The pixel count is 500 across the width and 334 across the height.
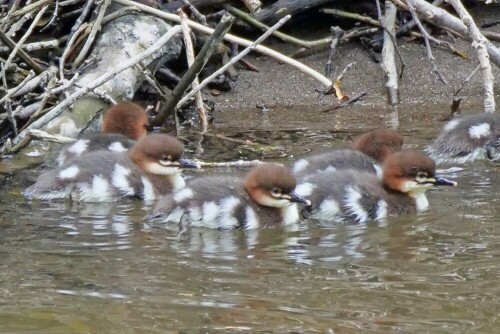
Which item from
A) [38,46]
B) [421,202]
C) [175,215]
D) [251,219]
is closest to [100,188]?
[175,215]

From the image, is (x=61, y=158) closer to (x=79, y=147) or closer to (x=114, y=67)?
(x=79, y=147)

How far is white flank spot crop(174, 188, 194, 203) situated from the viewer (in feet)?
16.4

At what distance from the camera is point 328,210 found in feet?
16.8

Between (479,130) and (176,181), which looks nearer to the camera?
(176,181)

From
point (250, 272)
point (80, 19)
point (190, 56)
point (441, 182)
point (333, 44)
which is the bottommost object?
point (250, 272)

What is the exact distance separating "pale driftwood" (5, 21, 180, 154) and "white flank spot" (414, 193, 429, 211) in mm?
1776

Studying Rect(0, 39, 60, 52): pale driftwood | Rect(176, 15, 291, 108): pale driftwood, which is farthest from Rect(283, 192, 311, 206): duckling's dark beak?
Rect(0, 39, 60, 52): pale driftwood

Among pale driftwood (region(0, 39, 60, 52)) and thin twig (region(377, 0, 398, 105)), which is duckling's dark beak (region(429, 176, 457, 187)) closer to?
thin twig (region(377, 0, 398, 105))

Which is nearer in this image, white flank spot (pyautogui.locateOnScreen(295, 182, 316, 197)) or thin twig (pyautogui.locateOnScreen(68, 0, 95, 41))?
white flank spot (pyautogui.locateOnScreen(295, 182, 316, 197))

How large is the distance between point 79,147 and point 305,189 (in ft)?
4.78

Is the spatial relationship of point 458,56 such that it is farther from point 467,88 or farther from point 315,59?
point 315,59

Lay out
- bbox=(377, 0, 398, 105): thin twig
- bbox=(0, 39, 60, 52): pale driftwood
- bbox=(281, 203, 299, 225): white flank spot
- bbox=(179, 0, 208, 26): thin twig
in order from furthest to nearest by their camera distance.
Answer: bbox=(377, 0, 398, 105): thin twig → bbox=(179, 0, 208, 26): thin twig → bbox=(0, 39, 60, 52): pale driftwood → bbox=(281, 203, 299, 225): white flank spot

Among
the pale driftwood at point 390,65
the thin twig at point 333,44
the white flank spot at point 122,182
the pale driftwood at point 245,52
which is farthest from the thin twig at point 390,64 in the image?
the white flank spot at point 122,182

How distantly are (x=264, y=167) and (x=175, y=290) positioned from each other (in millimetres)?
1286
